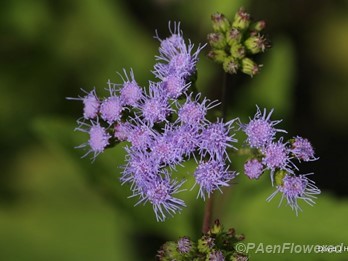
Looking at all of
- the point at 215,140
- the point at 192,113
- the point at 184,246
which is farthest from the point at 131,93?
the point at 184,246

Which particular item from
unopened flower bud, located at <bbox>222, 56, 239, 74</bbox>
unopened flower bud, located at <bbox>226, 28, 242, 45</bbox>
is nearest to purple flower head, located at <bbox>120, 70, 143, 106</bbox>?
unopened flower bud, located at <bbox>222, 56, 239, 74</bbox>

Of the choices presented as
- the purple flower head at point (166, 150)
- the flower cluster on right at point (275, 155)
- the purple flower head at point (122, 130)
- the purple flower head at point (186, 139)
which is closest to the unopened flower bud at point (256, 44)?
the flower cluster on right at point (275, 155)

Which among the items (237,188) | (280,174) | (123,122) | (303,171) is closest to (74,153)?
(123,122)

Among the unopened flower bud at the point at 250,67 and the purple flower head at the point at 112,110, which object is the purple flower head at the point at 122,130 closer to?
the purple flower head at the point at 112,110

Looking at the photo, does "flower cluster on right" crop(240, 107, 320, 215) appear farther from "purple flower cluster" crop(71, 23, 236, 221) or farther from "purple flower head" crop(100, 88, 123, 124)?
"purple flower head" crop(100, 88, 123, 124)

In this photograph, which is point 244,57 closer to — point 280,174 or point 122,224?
point 280,174

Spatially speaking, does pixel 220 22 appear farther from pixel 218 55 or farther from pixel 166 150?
pixel 166 150
